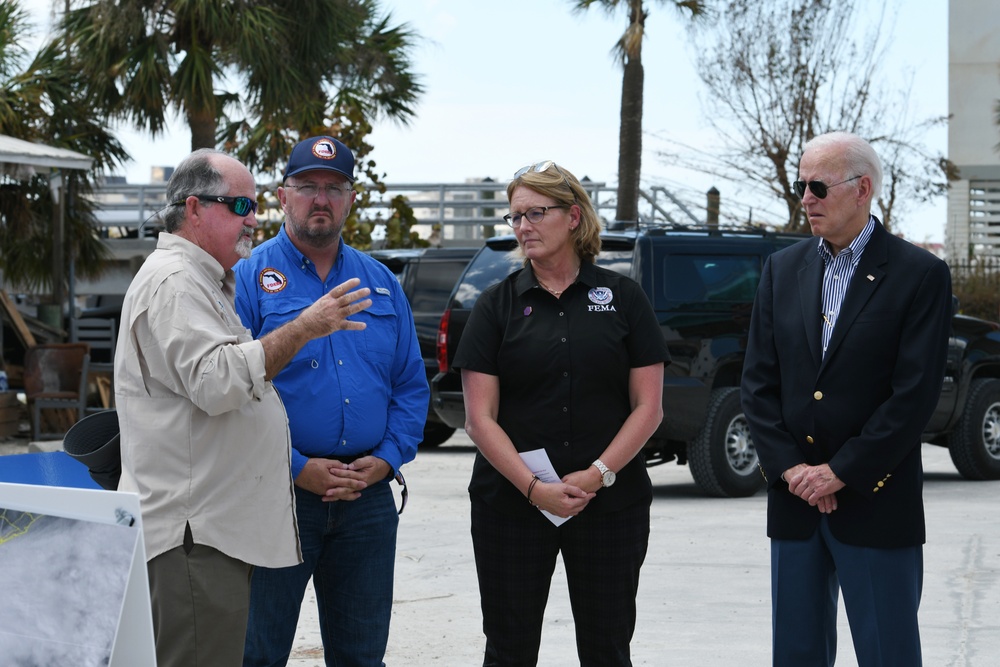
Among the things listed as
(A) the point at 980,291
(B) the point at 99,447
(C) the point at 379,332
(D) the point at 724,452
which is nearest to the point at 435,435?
(D) the point at 724,452

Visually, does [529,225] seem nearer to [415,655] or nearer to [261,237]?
[415,655]

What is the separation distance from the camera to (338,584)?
13.6 ft

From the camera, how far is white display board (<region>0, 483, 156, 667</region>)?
9.16 feet

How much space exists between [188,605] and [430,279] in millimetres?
11120

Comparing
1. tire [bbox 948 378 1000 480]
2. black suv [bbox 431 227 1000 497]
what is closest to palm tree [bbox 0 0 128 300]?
black suv [bbox 431 227 1000 497]

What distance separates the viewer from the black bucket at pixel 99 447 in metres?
3.45

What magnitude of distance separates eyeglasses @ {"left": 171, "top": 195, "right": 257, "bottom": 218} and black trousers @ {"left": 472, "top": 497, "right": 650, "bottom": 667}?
128cm

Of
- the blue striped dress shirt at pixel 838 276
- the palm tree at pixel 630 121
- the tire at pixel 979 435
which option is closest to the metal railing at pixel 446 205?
the palm tree at pixel 630 121

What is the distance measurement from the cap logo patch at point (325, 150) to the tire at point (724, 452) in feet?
21.3

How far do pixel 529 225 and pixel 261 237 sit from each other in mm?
16317

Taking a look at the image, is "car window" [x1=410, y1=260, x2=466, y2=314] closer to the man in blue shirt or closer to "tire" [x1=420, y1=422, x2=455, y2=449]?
"tire" [x1=420, y1=422, x2=455, y2=449]

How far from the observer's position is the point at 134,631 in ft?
9.32

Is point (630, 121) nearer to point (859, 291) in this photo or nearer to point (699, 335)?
point (699, 335)

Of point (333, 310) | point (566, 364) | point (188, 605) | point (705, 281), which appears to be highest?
point (705, 281)
